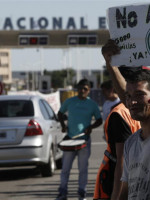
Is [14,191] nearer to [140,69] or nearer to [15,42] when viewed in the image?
[140,69]

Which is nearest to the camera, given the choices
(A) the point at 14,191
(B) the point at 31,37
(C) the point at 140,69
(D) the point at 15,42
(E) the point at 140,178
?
(E) the point at 140,178

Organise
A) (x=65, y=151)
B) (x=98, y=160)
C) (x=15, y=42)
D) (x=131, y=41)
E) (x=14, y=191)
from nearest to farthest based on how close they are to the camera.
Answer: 1. (x=131, y=41)
2. (x=65, y=151)
3. (x=14, y=191)
4. (x=98, y=160)
5. (x=15, y=42)

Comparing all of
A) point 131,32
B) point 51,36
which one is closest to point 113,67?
point 131,32

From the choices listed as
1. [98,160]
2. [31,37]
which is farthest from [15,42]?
[98,160]

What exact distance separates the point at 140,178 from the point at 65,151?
644cm

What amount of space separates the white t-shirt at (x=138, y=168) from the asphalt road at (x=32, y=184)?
6746 millimetres

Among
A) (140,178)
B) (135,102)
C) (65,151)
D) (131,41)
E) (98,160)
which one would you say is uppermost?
(131,41)

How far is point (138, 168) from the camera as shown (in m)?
3.60

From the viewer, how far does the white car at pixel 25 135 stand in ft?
41.7

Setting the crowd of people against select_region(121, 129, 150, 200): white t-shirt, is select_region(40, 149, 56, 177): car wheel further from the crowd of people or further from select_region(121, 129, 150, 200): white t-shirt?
select_region(121, 129, 150, 200): white t-shirt

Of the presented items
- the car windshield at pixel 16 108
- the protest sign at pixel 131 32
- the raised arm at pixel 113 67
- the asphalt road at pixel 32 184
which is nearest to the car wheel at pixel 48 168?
the asphalt road at pixel 32 184

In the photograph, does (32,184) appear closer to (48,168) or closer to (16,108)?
(48,168)

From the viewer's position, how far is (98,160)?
51.5 ft

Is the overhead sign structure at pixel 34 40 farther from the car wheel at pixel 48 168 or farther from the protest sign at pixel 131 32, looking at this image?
the protest sign at pixel 131 32
